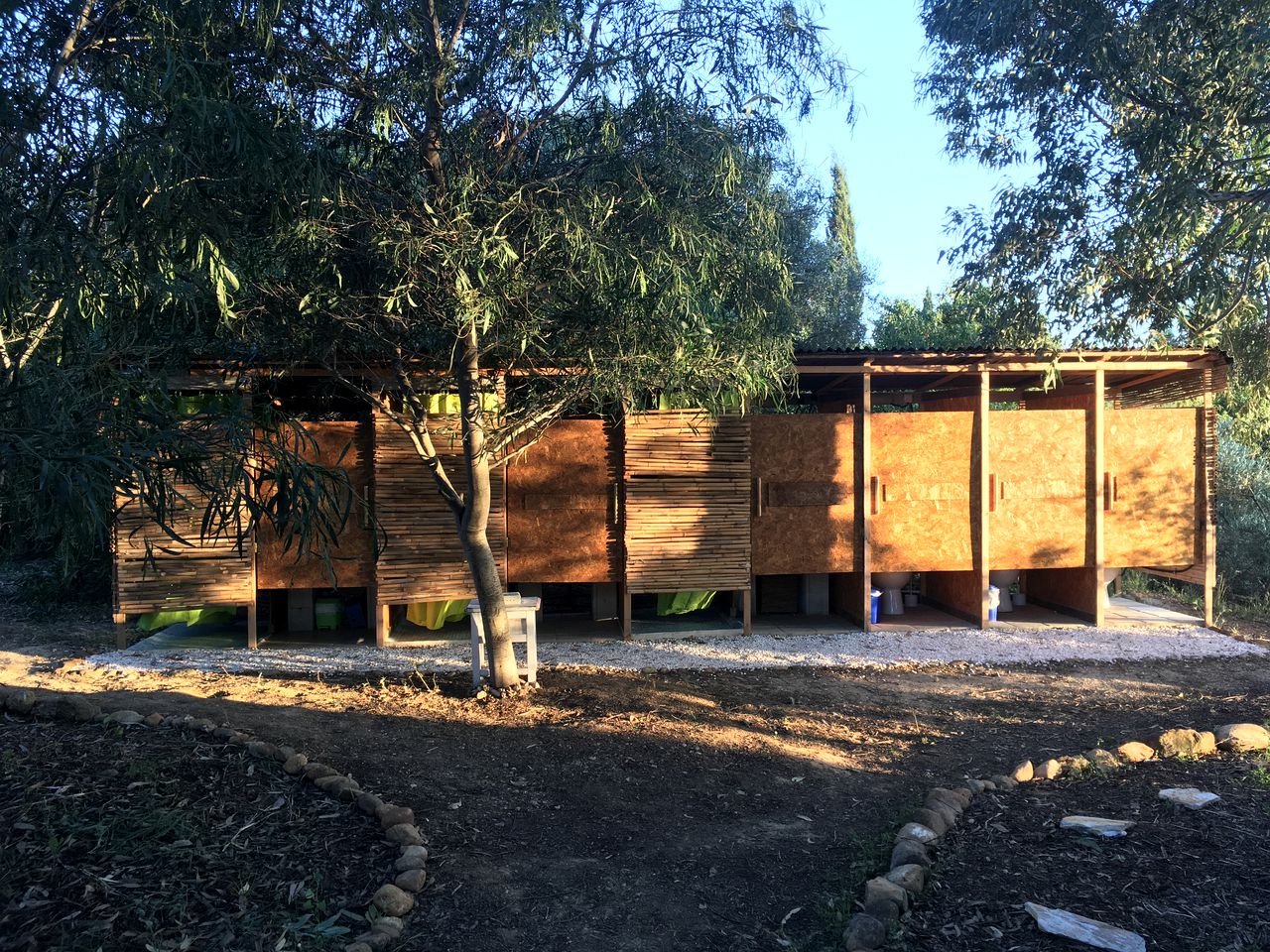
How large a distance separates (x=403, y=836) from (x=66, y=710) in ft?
8.46

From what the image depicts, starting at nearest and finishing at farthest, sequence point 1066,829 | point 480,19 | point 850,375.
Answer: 1. point 1066,829
2. point 480,19
3. point 850,375

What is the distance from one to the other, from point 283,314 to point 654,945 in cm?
409

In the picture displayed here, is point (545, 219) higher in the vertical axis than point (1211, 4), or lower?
lower

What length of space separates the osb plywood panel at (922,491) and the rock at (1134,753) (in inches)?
159

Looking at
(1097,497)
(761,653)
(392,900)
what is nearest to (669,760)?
(392,900)

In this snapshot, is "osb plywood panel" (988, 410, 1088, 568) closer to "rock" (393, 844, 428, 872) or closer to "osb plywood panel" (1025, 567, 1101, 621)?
"osb plywood panel" (1025, 567, 1101, 621)

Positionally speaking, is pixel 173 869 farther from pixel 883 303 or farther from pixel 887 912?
pixel 883 303

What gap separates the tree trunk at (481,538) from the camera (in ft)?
19.9

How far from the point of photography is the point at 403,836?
3.86m

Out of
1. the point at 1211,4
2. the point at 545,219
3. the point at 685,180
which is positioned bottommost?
the point at 545,219

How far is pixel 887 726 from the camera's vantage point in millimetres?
5852

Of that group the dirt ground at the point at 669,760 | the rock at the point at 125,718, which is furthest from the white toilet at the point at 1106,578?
the rock at the point at 125,718

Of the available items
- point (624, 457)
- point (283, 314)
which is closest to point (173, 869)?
point (283, 314)

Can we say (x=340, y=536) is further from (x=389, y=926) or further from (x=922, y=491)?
(x=922, y=491)
